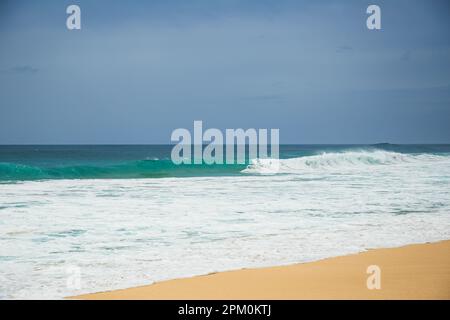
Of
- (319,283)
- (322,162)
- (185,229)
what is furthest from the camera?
(322,162)

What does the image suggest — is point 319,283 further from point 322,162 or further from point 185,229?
point 322,162

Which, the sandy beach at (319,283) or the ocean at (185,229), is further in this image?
the ocean at (185,229)

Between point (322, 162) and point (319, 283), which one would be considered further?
point (322, 162)

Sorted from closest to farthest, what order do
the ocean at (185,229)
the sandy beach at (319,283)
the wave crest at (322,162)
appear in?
the sandy beach at (319,283) < the ocean at (185,229) < the wave crest at (322,162)

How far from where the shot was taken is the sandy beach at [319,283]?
2963 millimetres

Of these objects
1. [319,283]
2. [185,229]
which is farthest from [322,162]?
[319,283]

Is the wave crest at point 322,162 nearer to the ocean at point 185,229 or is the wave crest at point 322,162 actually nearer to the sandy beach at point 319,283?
the ocean at point 185,229

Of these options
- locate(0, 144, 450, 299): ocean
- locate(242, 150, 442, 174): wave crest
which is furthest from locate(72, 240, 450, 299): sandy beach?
locate(242, 150, 442, 174): wave crest

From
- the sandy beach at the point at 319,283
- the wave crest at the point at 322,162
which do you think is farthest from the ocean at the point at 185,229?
the wave crest at the point at 322,162

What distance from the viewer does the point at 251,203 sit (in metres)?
7.00

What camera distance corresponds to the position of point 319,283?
125 inches
